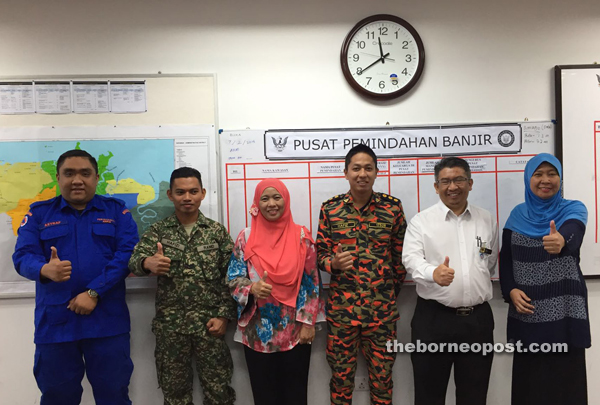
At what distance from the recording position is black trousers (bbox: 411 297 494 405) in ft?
6.06

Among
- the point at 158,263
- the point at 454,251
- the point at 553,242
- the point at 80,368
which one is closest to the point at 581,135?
the point at 553,242

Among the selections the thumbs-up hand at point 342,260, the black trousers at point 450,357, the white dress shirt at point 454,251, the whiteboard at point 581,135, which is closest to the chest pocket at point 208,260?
the thumbs-up hand at point 342,260

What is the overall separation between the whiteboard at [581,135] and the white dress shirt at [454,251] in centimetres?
92

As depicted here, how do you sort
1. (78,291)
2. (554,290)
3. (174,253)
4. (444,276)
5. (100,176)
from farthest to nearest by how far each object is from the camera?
(100,176) < (174,253) < (78,291) < (554,290) < (444,276)

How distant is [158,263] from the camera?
1.88 meters

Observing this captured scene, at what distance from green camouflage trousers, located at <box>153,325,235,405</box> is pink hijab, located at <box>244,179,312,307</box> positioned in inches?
20.6

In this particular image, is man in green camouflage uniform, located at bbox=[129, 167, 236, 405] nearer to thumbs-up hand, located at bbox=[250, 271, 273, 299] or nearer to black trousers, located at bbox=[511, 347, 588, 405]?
thumbs-up hand, located at bbox=[250, 271, 273, 299]

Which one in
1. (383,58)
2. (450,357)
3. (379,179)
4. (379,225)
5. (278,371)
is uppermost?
(383,58)

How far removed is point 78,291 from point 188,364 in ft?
2.55

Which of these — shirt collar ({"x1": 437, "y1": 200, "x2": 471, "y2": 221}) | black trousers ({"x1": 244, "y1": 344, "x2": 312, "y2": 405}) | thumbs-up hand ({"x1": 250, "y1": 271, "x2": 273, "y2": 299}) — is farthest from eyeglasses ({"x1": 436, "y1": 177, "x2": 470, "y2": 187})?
black trousers ({"x1": 244, "y1": 344, "x2": 312, "y2": 405})

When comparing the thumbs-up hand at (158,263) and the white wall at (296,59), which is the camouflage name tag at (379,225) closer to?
the white wall at (296,59)

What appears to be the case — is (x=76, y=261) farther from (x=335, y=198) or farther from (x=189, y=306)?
(x=335, y=198)

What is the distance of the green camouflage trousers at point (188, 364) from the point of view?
6.61ft

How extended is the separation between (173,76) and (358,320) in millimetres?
2011
